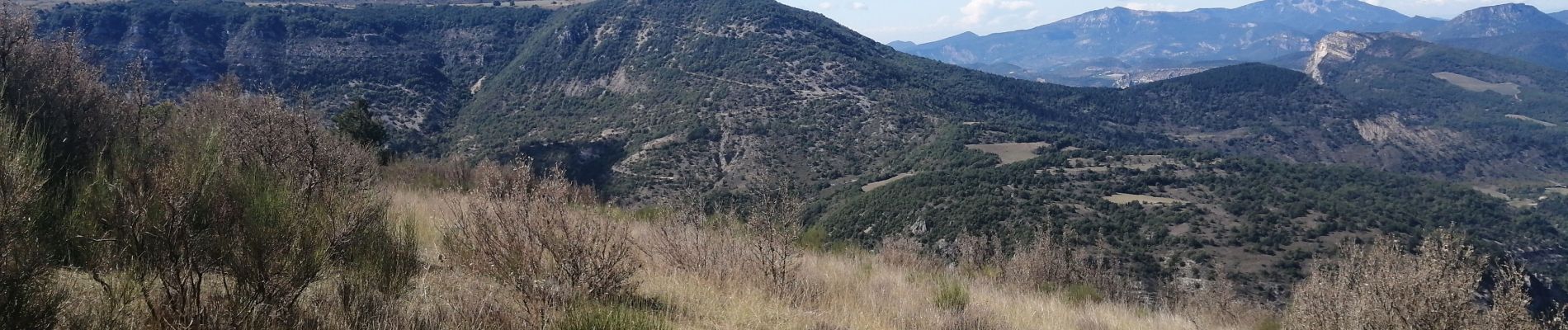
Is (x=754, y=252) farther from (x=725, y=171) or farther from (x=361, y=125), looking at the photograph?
(x=725, y=171)

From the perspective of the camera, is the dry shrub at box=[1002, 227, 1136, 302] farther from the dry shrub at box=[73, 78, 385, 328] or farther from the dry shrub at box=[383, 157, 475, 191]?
the dry shrub at box=[383, 157, 475, 191]

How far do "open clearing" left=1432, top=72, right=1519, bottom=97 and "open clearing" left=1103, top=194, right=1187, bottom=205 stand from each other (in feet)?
505

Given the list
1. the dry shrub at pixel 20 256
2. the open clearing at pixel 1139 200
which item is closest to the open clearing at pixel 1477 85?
the open clearing at pixel 1139 200

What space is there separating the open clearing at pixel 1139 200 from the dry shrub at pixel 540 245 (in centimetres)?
4718

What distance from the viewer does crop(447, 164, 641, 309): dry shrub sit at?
3.73 m

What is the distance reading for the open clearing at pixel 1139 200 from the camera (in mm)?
46188

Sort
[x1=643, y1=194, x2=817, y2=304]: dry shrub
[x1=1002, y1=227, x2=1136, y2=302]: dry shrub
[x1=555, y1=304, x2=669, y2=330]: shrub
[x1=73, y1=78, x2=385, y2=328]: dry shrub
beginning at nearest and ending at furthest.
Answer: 1. [x1=73, y1=78, x2=385, y2=328]: dry shrub
2. [x1=555, y1=304, x2=669, y2=330]: shrub
3. [x1=643, y1=194, x2=817, y2=304]: dry shrub
4. [x1=1002, y1=227, x2=1136, y2=302]: dry shrub

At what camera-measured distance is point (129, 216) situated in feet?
7.76

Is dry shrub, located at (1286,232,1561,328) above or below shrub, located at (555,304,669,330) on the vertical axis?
below

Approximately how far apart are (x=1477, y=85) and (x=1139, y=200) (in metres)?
165

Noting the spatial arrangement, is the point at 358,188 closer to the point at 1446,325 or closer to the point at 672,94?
the point at 1446,325

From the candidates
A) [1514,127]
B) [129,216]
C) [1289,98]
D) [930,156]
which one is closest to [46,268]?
[129,216]

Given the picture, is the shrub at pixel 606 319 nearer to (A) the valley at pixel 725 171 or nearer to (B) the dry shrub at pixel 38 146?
(A) the valley at pixel 725 171

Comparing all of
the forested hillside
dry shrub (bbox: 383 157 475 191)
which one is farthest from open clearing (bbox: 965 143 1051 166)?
dry shrub (bbox: 383 157 475 191)
